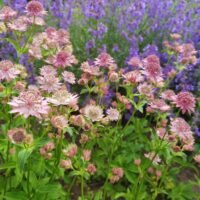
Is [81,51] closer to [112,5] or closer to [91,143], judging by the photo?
[112,5]

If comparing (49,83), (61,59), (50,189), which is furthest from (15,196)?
(61,59)

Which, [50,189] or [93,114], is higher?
[93,114]

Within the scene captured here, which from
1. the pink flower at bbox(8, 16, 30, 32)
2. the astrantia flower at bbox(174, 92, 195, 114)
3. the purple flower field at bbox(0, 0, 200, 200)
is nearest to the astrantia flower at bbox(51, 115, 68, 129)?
the purple flower field at bbox(0, 0, 200, 200)

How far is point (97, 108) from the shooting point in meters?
1.66

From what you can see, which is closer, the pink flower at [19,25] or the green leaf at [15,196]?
the green leaf at [15,196]

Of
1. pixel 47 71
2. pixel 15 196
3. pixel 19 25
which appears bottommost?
pixel 15 196

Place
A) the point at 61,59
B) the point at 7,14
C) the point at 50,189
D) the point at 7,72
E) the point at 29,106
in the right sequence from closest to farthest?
the point at 29,106
the point at 7,72
the point at 50,189
the point at 61,59
the point at 7,14

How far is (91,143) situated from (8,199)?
58cm

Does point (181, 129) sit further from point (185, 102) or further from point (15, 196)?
point (15, 196)

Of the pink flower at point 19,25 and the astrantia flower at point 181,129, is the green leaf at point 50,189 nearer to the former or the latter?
the astrantia flower at point 181,129

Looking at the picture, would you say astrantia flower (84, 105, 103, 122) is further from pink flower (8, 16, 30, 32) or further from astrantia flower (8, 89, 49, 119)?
pink flower (8, 16, 30, 32)

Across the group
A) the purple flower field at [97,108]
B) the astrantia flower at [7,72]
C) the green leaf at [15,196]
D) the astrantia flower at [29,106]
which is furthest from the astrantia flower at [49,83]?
the green leaf at [15,196]

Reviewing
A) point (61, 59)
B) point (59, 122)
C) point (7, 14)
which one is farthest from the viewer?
point (7, 14)

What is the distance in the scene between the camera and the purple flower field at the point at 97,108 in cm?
165
